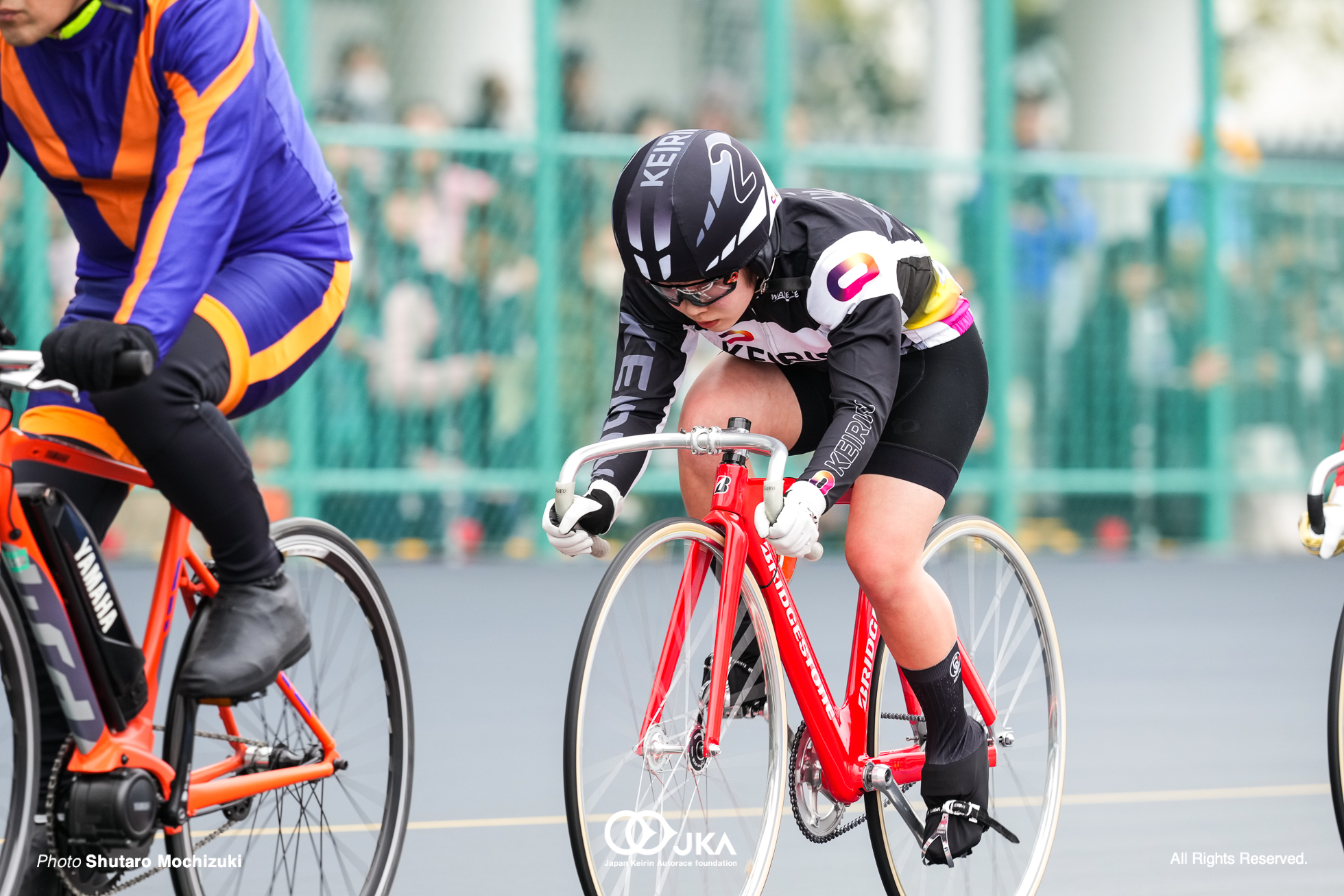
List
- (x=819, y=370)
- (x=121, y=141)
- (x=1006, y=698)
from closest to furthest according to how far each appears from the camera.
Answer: (x=121, y=141) → (x=819, y=370) → (x=1006, y=698)

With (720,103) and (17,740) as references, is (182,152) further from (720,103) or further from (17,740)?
(720,103)

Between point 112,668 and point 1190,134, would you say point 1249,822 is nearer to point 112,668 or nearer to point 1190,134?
point 112,668

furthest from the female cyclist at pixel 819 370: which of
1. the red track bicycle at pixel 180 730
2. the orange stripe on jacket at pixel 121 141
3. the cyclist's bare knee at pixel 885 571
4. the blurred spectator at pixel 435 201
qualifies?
the blurred spectator at pixel 435 201

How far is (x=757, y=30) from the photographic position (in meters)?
13.2

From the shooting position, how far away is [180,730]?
338 cm

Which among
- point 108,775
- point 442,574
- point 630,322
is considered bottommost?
point 442,574

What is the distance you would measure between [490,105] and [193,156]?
371 inches

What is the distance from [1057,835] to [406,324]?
24.4 feet

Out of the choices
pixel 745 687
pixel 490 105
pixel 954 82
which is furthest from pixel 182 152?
pixel 954 82

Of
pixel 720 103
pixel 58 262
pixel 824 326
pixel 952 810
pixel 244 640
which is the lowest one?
pixel 952 810

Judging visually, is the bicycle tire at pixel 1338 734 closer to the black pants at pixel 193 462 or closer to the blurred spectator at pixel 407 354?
the black pants at pixel 193 462

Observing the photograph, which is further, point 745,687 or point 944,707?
point 944,707

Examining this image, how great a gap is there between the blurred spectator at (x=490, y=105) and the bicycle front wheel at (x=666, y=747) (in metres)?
8.98

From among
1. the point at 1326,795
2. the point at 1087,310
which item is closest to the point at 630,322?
the point at 1326,795
